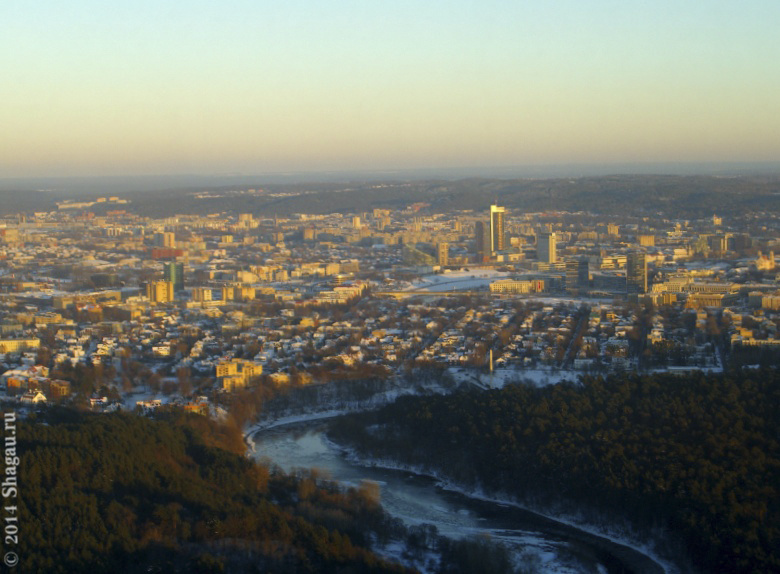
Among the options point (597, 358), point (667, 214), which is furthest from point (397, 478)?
point (667, 214)

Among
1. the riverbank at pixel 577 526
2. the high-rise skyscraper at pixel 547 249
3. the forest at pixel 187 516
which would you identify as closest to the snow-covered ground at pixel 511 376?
the riverbank at pixel 577 526

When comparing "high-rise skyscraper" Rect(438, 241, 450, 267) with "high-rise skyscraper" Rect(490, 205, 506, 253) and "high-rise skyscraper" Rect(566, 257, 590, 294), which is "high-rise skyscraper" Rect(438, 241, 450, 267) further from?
"high-rise skyscraper" Rect(566, 257, 590, 294)

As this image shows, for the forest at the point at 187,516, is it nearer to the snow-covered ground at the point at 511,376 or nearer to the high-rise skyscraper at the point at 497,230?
the snow-covered ground at the point at 511,376

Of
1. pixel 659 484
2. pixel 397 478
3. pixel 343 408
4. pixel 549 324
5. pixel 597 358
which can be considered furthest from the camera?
pixel 549 324

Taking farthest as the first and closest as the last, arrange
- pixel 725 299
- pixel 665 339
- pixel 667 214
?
pixel 667 214 → pixel 725 299 → pixel 665 339

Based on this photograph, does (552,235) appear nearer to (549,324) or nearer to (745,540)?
(549,324)

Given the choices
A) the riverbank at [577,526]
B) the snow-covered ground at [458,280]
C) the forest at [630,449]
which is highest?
the forest at [630,449]
